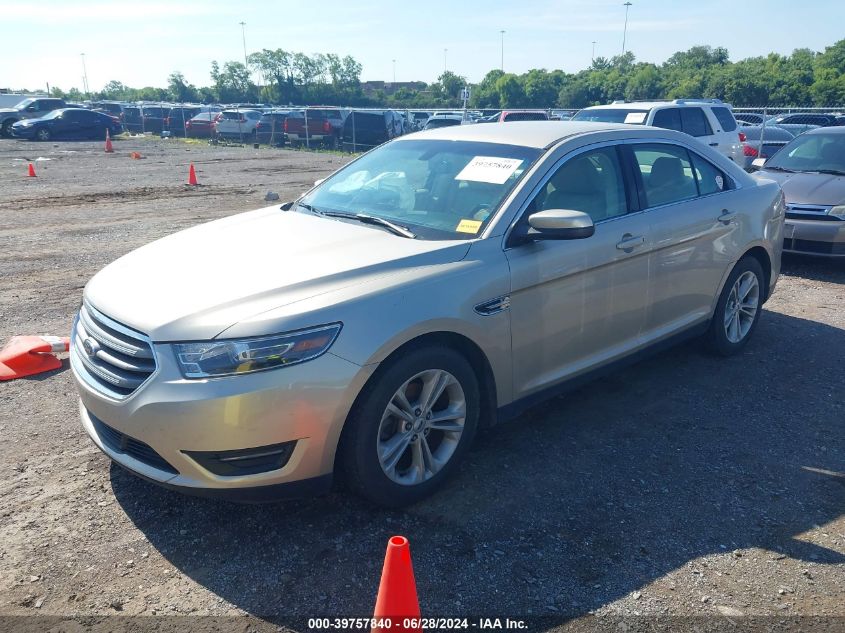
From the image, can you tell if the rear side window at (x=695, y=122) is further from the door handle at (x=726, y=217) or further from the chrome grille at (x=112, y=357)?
the chrome grille at (x=112, y=357)

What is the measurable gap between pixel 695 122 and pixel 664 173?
8783mm

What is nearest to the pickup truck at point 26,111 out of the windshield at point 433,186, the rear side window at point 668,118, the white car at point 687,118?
the white car at point 687,118

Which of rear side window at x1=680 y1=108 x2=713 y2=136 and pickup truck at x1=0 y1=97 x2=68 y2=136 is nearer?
rear side window at x1=680 y1=108 x2=713 y2=136

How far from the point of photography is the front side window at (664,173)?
471 cm

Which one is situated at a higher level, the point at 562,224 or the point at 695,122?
the point at 695,122

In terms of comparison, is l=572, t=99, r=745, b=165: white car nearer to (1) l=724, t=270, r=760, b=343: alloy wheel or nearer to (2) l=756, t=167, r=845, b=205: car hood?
(2) l=756, t=167, r=845, b=205: car hood

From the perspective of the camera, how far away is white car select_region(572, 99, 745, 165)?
39.5ft

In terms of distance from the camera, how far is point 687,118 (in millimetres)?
12617

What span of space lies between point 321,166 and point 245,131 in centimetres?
1297

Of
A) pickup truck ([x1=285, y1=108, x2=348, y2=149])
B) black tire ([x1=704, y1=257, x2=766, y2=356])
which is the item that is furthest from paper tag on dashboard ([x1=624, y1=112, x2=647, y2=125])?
pickup truck ([x1=285, y1=108, x2=348, y2=149])

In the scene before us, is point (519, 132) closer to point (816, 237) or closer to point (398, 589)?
point (398, 589)

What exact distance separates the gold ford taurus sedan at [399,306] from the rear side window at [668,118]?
7.29m

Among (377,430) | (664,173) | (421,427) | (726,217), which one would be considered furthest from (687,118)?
(377,430)

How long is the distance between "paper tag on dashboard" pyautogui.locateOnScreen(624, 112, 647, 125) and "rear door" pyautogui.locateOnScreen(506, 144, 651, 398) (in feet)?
26.2
